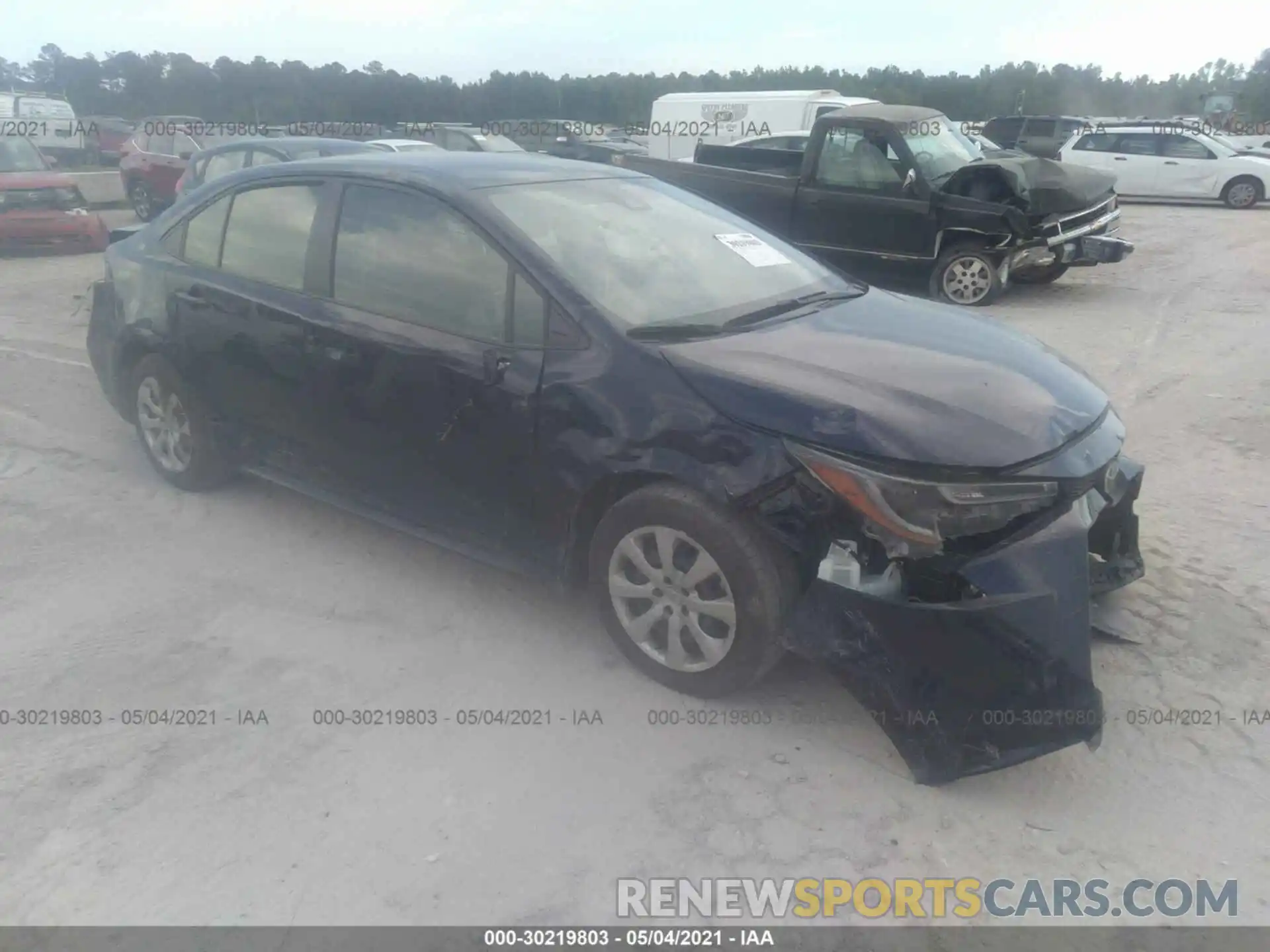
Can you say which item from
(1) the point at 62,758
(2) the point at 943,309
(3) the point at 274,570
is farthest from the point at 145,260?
(2) the point at 943,309

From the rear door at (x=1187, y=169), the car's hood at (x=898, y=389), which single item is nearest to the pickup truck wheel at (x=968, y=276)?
the car's hood at (x=898, y=389)

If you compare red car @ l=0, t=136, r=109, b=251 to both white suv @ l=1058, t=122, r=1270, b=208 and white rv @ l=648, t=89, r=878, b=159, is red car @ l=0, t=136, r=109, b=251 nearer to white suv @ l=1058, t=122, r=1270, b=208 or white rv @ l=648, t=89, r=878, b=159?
white rv @ l=648, t=89, r=878, b=159

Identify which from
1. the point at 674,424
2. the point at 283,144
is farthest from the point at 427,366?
the point at 283,144

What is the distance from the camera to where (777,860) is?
2.78 m

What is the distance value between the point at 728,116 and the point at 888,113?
912 cm

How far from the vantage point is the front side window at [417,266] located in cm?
375

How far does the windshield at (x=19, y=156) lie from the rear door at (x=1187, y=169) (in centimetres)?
1890

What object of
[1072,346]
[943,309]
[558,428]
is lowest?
[1072,346]

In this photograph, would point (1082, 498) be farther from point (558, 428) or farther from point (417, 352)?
point (417, 352)

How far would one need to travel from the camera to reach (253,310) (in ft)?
14.8

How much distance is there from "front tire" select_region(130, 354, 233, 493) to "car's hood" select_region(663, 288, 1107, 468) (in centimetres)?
273

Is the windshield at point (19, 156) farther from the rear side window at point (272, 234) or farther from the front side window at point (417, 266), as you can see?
the front side window at point (417, 266)

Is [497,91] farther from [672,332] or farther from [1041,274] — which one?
[672,332]

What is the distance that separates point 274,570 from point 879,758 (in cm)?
271
